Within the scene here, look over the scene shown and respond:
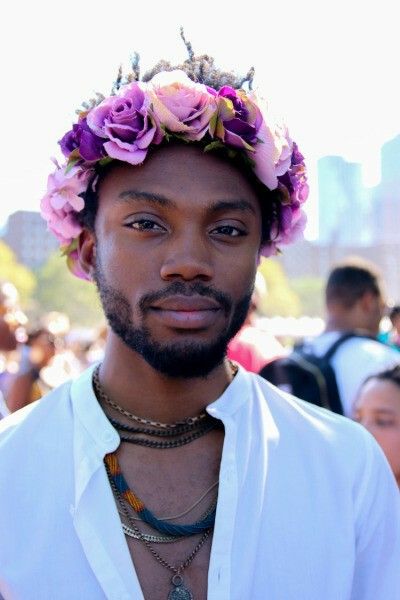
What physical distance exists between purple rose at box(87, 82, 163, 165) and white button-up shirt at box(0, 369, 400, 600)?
2.19ft

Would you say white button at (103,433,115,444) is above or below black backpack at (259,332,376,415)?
above

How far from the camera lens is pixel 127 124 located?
241cm

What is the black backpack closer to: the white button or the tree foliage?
the white button

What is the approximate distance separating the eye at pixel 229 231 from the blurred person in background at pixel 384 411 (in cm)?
164

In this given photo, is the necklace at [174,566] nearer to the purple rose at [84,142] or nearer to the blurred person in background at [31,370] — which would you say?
the purple rose at [84,142]

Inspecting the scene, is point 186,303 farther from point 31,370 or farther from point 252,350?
point 31,370

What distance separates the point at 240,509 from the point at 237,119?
3.52ft

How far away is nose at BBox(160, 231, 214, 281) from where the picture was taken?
2.23m

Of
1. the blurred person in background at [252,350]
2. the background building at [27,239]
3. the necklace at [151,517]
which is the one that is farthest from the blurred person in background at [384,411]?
the background building at [27,239]

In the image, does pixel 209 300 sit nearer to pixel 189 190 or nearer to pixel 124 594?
pixel 189 190

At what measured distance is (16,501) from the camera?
2.18 m

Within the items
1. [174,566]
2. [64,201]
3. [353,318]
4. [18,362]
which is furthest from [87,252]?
[18,362]

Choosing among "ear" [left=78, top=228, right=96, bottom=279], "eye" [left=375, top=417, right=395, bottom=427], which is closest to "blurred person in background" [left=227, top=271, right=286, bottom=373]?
"eye" [left=375, top=417, right=395, bottom=427]

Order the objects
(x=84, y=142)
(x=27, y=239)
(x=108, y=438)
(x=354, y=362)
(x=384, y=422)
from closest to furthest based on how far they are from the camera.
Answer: (x=108, y=438) < (x=84, y=142) < (x=384, y=422) < (x=354, y=362) < (x=27, y=239)
